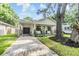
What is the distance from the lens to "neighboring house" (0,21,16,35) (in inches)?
155

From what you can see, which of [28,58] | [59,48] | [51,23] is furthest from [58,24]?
[28,58]

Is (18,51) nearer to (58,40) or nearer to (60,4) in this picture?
(58,40)

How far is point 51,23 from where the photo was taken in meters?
3.96

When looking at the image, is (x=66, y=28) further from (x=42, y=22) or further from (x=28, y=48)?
(x=28, y=48)

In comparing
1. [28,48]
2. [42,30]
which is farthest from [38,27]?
[28,48]

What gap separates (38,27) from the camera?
4059mm

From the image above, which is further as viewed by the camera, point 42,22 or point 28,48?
point 42,22

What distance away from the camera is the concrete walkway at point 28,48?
3867mm

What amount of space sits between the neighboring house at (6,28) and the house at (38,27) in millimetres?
185

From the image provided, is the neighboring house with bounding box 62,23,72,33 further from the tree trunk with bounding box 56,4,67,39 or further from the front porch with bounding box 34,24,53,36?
the front porch with bounding box 34,24,53,36

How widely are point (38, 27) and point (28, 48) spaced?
15.8 inches

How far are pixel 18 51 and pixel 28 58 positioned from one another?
0.20 meters

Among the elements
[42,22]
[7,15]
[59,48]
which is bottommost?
[59,48]

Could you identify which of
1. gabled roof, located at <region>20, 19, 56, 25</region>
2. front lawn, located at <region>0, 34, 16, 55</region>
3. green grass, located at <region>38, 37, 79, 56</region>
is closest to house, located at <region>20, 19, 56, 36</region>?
gabled roof, located at <region>20, 19, 56, 25</region>
